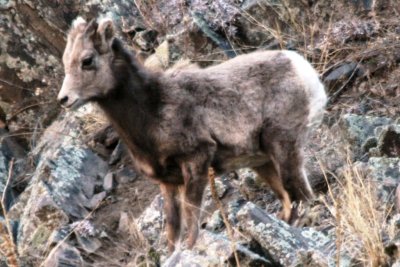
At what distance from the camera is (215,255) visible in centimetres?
655

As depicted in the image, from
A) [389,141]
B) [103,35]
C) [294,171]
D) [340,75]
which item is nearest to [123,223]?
[294,171]

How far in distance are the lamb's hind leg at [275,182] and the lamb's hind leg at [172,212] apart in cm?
92

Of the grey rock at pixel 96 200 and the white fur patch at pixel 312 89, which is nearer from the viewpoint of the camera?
the white fur patch at pixel 312 89

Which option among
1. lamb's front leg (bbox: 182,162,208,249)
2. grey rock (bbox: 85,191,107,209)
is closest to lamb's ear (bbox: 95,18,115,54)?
lamb's front leg (bbox: 182,162,208,249)

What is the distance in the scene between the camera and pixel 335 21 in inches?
496

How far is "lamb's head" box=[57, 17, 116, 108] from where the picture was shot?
8.53 meters

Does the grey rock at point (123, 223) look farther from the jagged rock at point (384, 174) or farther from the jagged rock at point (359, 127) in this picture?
the jagged rock at point (384, 174)

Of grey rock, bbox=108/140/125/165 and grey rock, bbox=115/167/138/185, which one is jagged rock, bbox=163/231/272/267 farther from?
grey rock, bbox=108/140/125/165

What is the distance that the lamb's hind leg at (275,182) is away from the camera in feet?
29.9

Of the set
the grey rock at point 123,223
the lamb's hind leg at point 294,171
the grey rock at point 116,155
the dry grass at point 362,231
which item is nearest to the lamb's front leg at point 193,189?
the lamb's hind leg at point 294,171

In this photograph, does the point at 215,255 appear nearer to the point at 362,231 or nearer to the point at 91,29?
the point at 362,231

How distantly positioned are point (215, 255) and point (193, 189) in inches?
81.8

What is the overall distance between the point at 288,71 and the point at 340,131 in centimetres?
128

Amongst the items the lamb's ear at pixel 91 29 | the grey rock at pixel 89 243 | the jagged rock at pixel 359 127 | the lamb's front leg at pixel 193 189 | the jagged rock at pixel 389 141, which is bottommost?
the jagged rock at pixel 359 127
